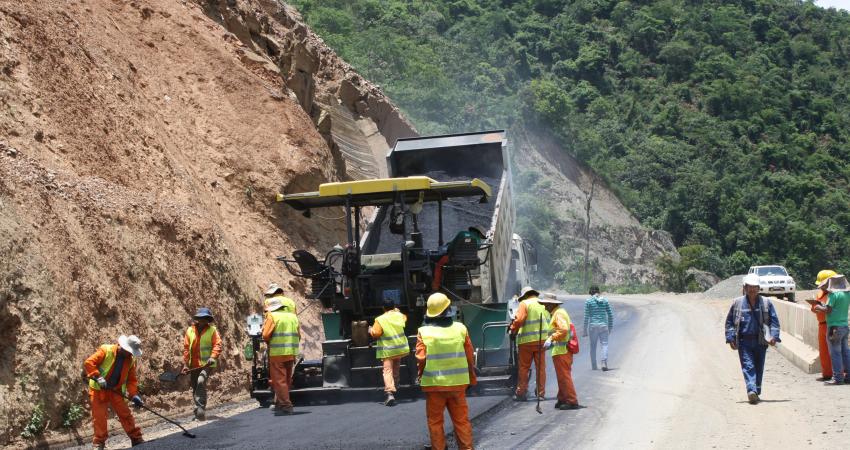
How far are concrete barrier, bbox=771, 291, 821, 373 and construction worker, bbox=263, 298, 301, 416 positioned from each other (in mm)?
7421

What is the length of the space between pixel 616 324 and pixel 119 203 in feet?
52.7

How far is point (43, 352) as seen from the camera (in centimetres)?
1045

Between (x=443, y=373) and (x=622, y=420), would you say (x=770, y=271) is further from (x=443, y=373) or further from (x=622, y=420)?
(x=443, y=373)

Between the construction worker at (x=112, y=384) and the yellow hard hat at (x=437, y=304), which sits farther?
the construction worker at (x=112, y=384)

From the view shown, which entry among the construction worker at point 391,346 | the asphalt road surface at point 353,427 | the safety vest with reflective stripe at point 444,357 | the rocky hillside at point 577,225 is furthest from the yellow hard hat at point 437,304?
the rocky hillside at point 577,225

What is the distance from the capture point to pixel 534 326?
1167cm

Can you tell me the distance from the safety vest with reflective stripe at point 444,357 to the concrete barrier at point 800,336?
791cm

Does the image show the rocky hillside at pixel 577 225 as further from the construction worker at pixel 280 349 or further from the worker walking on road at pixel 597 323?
the construction worker at pixel 280 349

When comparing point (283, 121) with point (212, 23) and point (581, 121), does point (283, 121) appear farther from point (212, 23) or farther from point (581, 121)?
point (581, 121)

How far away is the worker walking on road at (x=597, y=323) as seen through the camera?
50.9 ft

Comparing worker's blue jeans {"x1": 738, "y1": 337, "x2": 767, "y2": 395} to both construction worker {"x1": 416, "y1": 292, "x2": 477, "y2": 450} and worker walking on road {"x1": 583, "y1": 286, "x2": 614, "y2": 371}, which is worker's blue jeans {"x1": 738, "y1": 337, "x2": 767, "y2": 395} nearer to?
construction worker {"x1": 416, "y1": 292, "x2": 477, "y2": 450}

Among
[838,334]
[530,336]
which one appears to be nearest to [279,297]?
[530,336]

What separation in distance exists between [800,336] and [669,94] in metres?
73.7

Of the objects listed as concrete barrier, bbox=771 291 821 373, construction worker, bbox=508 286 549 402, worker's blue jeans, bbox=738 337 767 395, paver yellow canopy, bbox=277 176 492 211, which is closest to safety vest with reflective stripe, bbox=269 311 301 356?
paver yellow canopy, bbox=277 176 492 211
